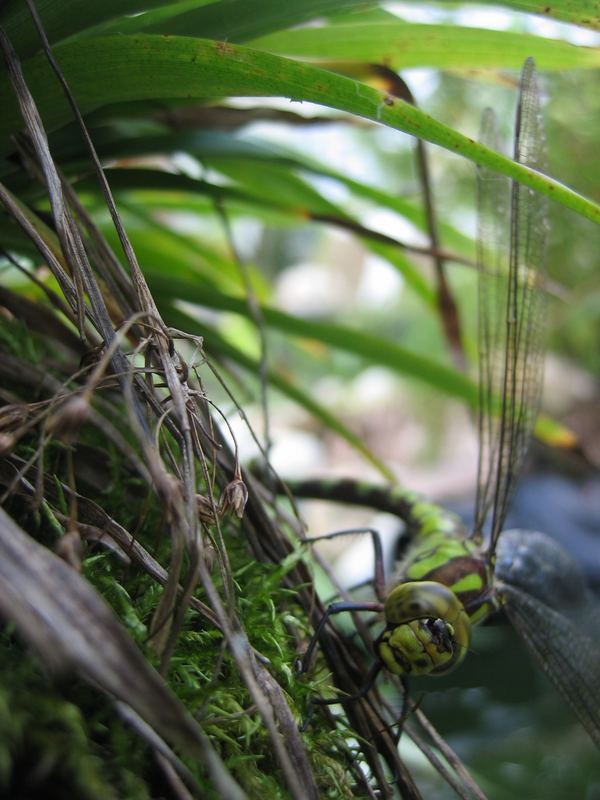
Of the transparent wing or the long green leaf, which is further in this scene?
the transparent wing

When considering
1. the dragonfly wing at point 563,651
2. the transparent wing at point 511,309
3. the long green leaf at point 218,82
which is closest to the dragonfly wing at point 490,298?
the transparent wing at point 511,309

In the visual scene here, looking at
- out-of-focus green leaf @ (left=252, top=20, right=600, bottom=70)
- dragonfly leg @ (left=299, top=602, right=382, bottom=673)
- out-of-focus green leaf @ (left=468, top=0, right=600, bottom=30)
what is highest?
out-of-focus green leaf @ (left=252, top=20, right=600, bottom=70)

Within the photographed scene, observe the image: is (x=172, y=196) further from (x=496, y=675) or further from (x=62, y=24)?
(x=496, y=675)

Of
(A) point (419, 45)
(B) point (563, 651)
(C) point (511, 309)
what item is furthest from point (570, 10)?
(B) point (563, 651)

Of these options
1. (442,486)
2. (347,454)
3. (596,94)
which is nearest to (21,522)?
(442,486)

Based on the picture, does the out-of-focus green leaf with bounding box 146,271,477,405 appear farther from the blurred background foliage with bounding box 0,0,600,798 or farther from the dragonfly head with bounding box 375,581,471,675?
the dragonfly head with bounding box 375,581,471,675

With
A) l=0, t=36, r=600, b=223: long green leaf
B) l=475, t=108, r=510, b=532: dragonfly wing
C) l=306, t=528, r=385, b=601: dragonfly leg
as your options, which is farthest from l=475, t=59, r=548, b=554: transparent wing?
l=0, t=36, r=600, b=223: long green leaf

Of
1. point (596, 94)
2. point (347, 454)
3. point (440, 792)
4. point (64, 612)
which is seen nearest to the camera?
point (64, 612)
